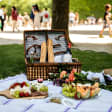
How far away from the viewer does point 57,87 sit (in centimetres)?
512

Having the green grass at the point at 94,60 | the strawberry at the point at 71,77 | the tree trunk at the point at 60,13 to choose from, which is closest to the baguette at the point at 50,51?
the strawberry at the point at 71,77

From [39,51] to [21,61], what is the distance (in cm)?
177

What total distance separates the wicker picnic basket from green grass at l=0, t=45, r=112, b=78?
1.91ft

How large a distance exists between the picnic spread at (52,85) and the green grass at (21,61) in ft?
2.35

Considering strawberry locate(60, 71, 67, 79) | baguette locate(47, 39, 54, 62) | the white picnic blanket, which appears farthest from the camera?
baguette locate(47, 39, 54, 62)

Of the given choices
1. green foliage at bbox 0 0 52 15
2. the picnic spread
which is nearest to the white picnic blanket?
A: the picnic spread

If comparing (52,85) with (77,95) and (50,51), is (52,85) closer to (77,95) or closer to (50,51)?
(77,95)

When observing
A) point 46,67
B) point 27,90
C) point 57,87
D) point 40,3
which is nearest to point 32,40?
point 46,67

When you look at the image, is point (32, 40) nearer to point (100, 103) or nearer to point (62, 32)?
point (62, 32)

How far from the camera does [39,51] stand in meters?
6.38

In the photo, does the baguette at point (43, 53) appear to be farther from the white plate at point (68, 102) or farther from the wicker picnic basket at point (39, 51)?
the white plate at point (68, 102)

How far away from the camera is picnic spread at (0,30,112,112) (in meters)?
4.16

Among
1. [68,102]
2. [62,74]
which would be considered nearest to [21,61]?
[62,74]

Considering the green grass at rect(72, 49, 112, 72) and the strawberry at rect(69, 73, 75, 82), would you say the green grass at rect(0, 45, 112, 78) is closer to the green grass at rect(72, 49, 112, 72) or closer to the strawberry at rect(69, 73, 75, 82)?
the green grass at rect(72, 49, 112, 72)
